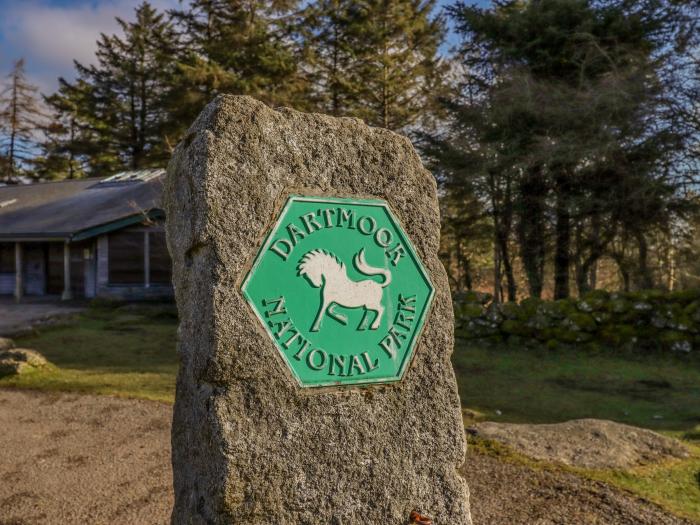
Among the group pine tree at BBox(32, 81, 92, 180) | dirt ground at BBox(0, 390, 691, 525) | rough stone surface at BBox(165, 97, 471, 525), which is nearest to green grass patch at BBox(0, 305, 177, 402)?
dirt ground at BBox(0, 390, 691, 525)

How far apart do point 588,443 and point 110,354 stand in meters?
8.45

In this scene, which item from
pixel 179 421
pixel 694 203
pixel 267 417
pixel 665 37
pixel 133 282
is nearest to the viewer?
pixel 267 417

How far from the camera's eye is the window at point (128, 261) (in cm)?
1966

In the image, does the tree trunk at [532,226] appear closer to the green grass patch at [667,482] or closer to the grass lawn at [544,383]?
the grass lawn at [544,383]

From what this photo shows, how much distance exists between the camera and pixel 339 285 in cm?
273

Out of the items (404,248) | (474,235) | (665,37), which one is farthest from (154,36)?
(404,248)

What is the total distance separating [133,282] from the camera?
774 inches

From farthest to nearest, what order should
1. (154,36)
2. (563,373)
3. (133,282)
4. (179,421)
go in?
1. (154,36)
2. (133,282)
3. (563,373)
4. (179,421)

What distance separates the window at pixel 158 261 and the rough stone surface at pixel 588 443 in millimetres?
15976

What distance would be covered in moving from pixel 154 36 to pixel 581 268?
2472 cm

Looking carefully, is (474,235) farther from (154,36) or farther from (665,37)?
(154,36)

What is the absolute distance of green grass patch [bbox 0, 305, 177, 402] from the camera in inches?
306

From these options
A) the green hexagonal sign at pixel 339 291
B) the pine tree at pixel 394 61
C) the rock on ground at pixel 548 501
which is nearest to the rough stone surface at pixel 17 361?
the rock on ground at pixel 548 501

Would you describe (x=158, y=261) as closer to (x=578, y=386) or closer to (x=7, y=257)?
(x=7, y=257)
